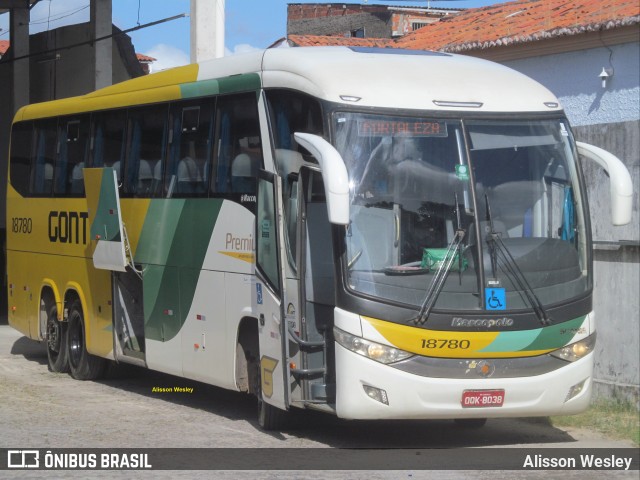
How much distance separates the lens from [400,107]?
9.25 meters

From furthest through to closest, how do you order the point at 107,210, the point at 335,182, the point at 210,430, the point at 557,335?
the point at 107,210 < the point at 210,430 < the point at 557,335 < the point at 335,182

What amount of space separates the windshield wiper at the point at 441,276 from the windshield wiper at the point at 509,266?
0.26 m

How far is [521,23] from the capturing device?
17.2m

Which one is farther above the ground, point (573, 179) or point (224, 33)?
point (224, 33)

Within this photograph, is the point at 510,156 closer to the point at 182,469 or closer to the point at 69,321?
the point at 182,469

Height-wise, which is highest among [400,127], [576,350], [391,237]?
[400,127]

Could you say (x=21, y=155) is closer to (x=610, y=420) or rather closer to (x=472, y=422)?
(x=472, y=422)

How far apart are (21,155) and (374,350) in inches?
349

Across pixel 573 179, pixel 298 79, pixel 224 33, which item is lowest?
pixel 573 179

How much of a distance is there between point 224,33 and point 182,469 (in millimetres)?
10329

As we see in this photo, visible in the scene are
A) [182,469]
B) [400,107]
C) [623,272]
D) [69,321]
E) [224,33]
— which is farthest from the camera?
[224,33]

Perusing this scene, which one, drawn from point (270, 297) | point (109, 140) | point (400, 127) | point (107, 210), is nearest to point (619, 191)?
point (400, 127)

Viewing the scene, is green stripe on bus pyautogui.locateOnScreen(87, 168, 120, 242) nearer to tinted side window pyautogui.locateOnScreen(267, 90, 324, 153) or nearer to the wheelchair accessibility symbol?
tinted side window pyautogui.locateOnScreen(267, 90, 324, 153)

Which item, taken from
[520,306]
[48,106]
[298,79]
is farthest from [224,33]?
[520,306]
